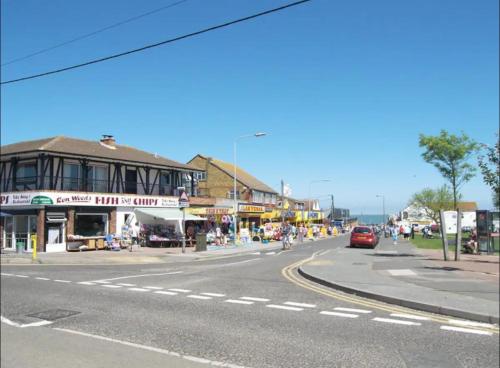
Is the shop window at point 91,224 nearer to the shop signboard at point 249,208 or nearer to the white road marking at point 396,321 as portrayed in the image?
the shop signboard at point 249,208

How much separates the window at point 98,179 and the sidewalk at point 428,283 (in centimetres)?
1938

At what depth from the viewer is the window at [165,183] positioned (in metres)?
39.1

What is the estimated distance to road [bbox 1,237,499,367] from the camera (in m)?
6.62

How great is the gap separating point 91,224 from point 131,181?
5.60 m

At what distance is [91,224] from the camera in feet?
102

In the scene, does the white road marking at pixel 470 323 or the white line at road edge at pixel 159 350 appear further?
the white road marking at pixel 470 323

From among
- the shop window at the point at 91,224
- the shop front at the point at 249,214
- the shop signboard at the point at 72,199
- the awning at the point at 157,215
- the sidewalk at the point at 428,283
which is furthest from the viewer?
the shop front at the point at 249,214

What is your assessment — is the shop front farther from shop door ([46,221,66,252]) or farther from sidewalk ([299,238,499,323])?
sidewalk ([299,238,499,323])

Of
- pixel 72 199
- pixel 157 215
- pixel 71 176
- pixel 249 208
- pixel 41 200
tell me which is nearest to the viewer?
pixel 41 200

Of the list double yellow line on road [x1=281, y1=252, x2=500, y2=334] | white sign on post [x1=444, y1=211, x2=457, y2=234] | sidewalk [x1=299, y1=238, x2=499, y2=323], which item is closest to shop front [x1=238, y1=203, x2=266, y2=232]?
white sign on post [x1=444, y1=211, x2=457, y2=234]

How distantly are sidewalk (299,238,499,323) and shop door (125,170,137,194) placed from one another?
20.6 m

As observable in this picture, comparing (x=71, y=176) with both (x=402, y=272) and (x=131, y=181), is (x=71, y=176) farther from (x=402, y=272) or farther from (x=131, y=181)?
(x=402, y=272)

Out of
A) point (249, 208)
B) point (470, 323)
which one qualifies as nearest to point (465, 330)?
point (470, 323)

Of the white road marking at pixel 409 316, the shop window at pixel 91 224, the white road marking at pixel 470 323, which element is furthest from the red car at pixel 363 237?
the white road marking at pixel 470 323
